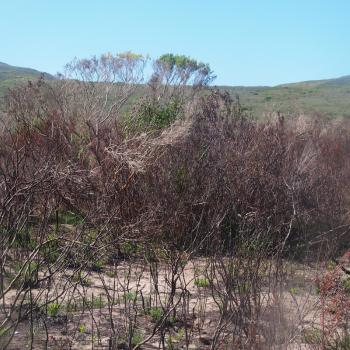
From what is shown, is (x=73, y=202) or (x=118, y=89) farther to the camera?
(x=118, y=89)

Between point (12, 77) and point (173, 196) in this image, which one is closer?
point (173, 196)

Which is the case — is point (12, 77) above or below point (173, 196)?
above

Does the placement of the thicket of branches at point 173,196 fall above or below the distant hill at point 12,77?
below

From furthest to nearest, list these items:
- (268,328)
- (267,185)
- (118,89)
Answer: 1. (118,89)
2. (267,185)
3. (268,328)

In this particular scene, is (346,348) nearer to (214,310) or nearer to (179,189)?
(214,310)

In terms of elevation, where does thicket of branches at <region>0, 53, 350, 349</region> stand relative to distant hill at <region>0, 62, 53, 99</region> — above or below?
below

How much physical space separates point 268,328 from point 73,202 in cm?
481

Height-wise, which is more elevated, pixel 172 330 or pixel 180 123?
pixel 180 123

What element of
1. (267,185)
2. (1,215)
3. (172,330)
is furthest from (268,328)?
(267,185)

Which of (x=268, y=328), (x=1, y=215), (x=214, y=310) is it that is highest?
(x=1, y=215)

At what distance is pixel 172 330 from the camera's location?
17.0ft

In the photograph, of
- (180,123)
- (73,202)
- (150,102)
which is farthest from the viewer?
(150,102)

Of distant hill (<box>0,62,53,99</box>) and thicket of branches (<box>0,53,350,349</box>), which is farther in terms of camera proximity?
distant hill (<box>0,62,53,99</box>)

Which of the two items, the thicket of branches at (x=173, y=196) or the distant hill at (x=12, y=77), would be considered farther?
the distant hill at (x=12, y=77)
